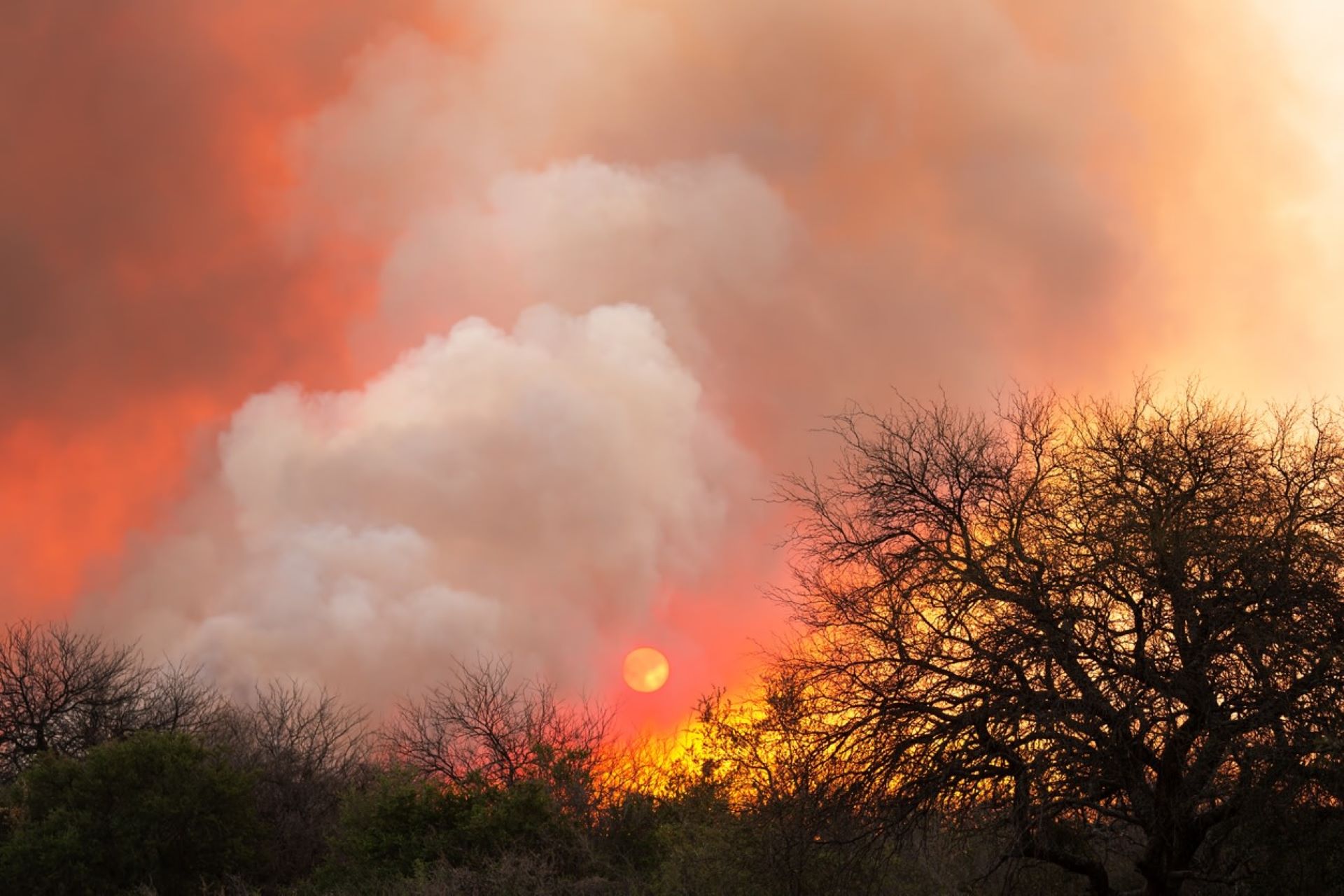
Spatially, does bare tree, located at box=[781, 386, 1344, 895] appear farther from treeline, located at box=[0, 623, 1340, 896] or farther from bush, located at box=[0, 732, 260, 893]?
bush, located at box=[0, 732, 260, 893]

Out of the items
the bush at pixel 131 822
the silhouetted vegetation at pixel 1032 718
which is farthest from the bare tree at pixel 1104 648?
the bush at pixel 131 822

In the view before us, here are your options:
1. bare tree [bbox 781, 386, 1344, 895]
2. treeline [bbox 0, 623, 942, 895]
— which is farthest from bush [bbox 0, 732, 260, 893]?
bare tree [bbox 781, 386, 1344, 895]

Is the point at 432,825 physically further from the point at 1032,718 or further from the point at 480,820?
the point at 1032,718

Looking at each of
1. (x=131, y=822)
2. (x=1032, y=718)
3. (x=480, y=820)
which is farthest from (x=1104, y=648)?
(x=131, y=822)

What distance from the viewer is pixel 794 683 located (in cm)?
1888

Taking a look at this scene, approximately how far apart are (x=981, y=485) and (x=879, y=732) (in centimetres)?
451

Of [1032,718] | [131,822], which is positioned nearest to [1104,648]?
[1032,718]

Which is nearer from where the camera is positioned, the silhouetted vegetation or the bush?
the silhouetted vegetation

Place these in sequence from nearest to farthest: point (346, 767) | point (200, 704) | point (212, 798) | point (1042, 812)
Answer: point (1042, 812) < point (212, 798) < point (346, 767) < point (200, 704)

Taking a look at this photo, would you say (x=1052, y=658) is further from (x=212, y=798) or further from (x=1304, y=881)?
(x=212, y=798)

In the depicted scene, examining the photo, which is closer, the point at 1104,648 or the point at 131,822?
the point at 1104,648

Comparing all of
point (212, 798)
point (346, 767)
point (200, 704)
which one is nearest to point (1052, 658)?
point (212, 798)

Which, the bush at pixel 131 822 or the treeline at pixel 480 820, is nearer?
the treeline at pixel 480 820

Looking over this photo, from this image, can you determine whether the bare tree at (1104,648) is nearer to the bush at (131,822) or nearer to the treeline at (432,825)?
the treeline at (432,825)
